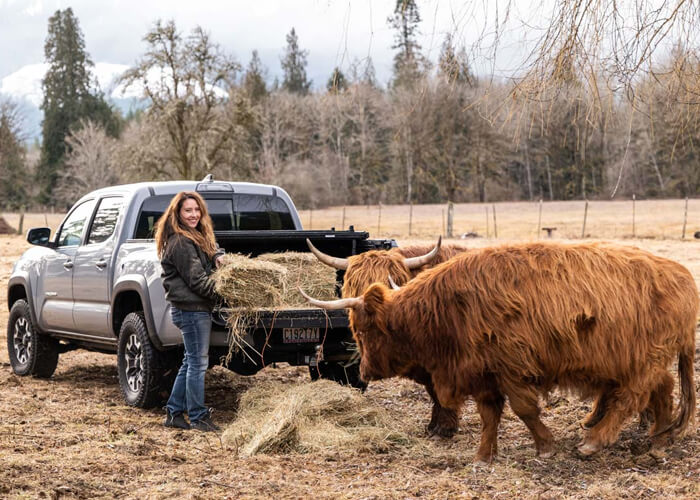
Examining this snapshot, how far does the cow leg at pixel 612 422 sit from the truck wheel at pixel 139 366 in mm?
3561

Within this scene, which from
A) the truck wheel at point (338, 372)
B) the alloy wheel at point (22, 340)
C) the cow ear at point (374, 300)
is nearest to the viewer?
the cow ear at point (374, 300)

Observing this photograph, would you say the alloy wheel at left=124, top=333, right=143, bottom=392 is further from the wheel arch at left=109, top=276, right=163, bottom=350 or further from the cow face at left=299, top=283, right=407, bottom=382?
the cow face at left=299, top=283, right=407, bottom=382

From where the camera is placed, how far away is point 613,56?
5891 millimetres

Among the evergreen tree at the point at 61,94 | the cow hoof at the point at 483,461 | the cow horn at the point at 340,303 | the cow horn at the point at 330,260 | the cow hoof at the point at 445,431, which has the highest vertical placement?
the evergreen tree at the point at 61,94

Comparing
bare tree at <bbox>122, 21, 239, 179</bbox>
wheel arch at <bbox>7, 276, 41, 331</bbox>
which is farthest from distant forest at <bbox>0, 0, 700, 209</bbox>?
wheel arch at <bbox>7, 276, 41, 331</bbox>

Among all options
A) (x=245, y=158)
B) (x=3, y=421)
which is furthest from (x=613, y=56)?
(x=245, y=158)

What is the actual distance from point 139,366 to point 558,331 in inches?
148

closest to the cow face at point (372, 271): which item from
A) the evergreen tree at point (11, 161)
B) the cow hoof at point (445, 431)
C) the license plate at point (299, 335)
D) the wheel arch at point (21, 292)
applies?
the license plate at point (299, 335)

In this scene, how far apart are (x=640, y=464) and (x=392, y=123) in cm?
6221

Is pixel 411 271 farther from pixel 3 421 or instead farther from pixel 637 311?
pixel 3 421

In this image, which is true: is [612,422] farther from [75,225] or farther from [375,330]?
[75,225]

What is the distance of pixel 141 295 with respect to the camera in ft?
23.8

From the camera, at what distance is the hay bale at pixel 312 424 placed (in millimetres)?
6131

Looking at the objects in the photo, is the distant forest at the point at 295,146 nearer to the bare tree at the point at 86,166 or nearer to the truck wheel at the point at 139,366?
the bare tree at the point at 86,166
